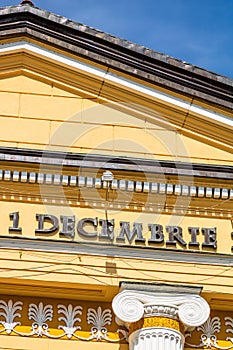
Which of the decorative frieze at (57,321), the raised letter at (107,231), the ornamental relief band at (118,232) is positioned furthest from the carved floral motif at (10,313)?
the raised letter at (107,231)

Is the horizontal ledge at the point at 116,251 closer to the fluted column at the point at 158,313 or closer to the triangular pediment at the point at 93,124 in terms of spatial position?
the fluted column at the point at 158,313

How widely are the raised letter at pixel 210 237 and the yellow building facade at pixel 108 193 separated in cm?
3

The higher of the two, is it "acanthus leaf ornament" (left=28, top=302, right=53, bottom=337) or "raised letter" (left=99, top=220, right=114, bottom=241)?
"raised letter" (left=99, top=220, right=114, bottom=241)

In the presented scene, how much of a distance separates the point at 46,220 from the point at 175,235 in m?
1.93

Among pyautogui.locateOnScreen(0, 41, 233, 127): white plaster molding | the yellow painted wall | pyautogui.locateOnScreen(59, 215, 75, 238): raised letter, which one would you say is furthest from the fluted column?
pyautogui.locateOnScreen(0, 41, 233, 127): white plaster molding

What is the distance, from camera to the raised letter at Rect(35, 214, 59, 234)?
16.5 meters

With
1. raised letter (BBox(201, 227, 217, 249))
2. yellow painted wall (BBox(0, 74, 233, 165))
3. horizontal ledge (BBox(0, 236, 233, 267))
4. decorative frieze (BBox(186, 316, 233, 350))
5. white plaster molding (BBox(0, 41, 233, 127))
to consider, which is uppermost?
white plaster molding (BBox(0, 41, 233, 127))

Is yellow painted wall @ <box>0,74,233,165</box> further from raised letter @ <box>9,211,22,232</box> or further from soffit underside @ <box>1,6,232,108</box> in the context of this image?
raised letter @ <box>9,211,22,232</box>

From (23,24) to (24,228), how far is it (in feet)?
11.6

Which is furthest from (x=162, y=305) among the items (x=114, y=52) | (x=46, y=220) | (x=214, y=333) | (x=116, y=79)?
(x=114, y=52)

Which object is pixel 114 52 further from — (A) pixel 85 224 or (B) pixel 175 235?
(B) pixel 175 235

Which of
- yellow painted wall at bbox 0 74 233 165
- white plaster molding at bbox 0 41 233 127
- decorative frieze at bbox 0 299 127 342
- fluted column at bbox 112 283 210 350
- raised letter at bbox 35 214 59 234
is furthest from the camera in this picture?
white plaster molding at bbox 0 41 233 127

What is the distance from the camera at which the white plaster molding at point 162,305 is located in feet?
52.9

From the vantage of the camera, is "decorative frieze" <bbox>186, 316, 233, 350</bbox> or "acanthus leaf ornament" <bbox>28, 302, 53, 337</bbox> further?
"decorative frieze" <bbox>186, 316, 233, 350</bbox>
